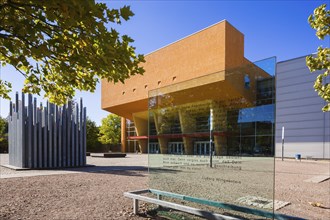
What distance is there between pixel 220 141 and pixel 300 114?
3920 cm

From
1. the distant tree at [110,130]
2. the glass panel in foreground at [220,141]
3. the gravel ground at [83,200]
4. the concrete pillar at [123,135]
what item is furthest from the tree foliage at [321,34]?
the distant tree at [110,130]

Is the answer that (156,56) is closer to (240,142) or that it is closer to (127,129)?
(127,129)

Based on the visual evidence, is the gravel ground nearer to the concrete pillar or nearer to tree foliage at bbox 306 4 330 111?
tree foliage at bbox 306 4 330 111

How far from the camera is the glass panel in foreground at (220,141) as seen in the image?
5.41 m

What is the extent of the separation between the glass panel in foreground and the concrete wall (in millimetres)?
37040

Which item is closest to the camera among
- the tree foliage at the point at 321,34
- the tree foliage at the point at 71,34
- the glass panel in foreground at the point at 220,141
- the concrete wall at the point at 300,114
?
the tree foliage at the point at 71,34

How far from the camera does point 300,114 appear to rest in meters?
40.4

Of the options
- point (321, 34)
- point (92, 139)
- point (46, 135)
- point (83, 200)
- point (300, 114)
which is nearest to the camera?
point (321, 34)

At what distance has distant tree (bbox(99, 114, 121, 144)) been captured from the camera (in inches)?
2317

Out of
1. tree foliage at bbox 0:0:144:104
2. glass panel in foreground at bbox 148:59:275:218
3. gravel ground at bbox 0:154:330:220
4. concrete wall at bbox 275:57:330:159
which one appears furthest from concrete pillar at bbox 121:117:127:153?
tree foliage at bbox 0:0:144:104

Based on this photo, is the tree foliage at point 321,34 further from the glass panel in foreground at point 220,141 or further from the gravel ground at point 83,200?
the gravel ground at point 83,200

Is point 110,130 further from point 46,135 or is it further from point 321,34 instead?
point 321,34

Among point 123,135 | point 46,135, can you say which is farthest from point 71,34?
point 123,135

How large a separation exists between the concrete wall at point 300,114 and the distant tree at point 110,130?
34.9 metres
